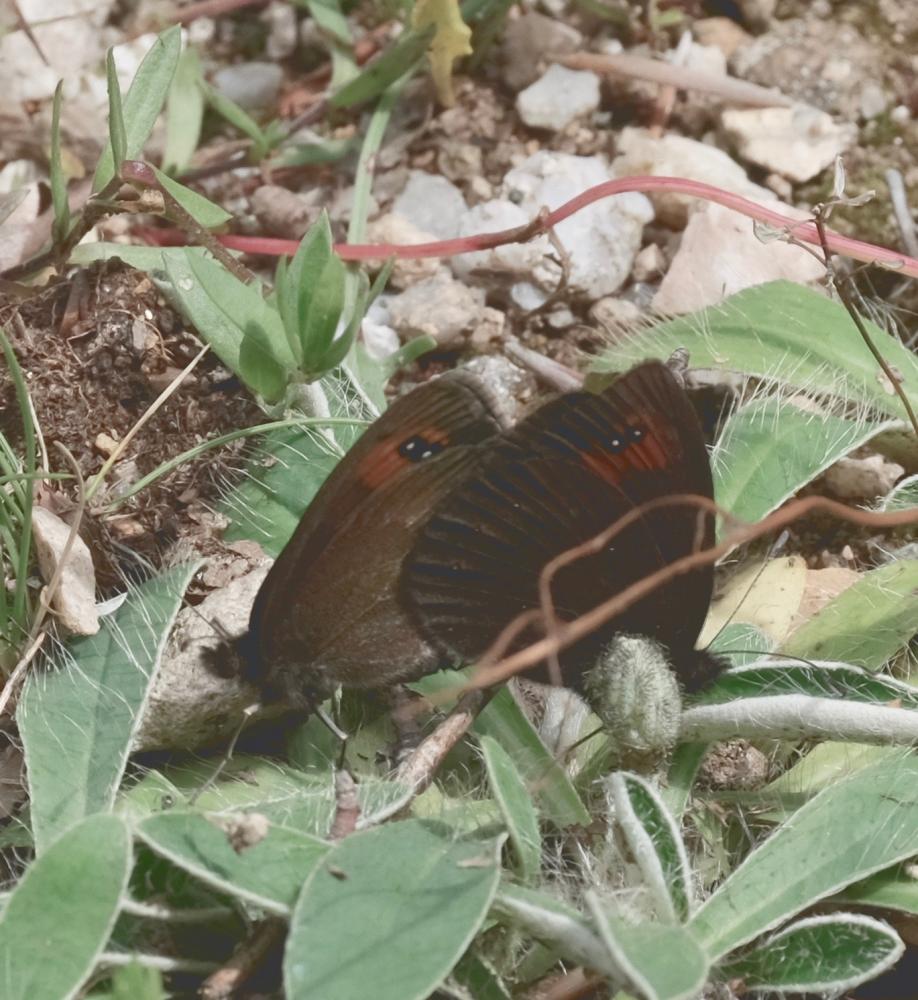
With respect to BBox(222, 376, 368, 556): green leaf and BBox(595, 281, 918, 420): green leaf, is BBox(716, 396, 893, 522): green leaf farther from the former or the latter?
BBox(222, 376, 368, 556): green leaf

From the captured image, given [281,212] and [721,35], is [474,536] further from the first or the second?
[721,35]

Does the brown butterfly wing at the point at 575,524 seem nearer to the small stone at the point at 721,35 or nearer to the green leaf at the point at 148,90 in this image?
the green leaf at the point at 148,90

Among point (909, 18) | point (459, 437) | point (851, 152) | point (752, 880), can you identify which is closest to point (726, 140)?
point (851, 152)

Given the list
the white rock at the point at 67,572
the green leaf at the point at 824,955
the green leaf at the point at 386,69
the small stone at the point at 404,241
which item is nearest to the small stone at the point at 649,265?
the small stone at the point at 404,241

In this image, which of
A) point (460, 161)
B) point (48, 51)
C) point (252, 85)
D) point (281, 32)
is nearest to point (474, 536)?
point (460, 161)

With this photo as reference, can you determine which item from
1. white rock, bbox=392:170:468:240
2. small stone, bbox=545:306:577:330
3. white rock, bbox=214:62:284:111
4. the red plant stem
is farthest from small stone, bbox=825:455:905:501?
white rock, bbox=214:62:284:111

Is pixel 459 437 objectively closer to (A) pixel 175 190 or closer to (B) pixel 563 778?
(B) pixel 563 778
